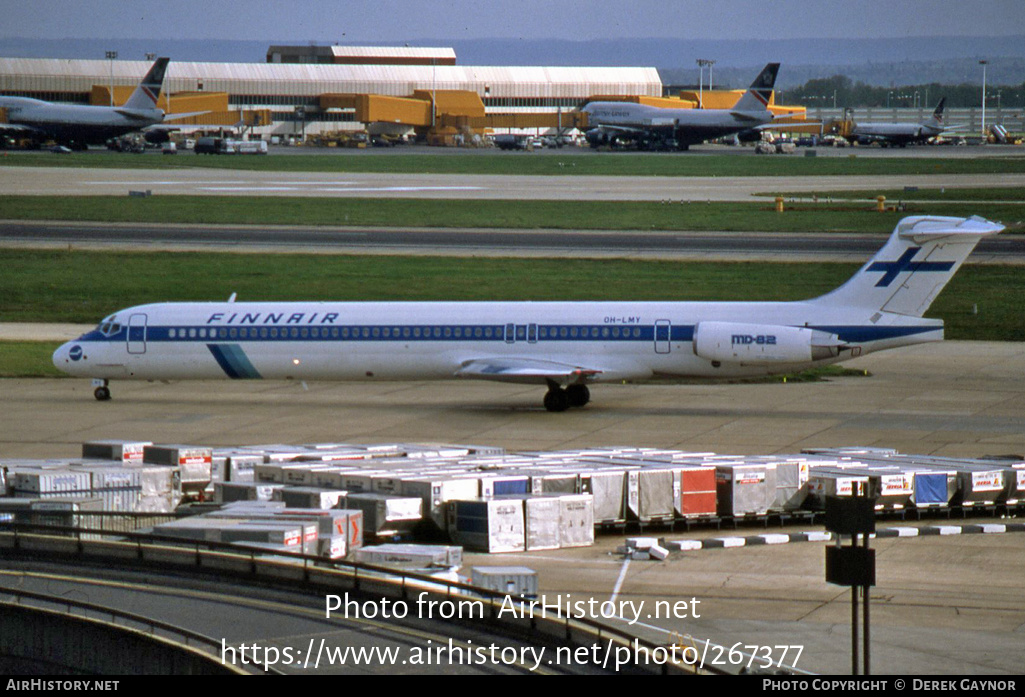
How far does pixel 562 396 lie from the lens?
39.5 metres

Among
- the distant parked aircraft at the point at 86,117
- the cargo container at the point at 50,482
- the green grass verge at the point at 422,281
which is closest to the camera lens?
the cargo container at the point at 50,482

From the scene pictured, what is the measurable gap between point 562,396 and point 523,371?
1610mm

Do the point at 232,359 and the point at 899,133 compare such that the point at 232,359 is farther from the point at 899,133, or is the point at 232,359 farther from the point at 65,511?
the point at 899,133

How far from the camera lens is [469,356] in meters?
39.5

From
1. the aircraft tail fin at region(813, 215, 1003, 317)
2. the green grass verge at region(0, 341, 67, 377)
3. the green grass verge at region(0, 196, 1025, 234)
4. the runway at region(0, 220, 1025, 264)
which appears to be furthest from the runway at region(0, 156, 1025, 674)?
the green grass verge at region(0, 196, 1025, 234)

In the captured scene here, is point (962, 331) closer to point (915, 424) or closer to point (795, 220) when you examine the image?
point (915, 424)

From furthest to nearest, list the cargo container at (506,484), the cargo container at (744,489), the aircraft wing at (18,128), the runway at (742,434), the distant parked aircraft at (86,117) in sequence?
the aircraft wing at (18,128) → the distant parked aircraft at (86,117) → the cargo container at (744,489) → the cargo container at (506,484) → the runway at (742,434)

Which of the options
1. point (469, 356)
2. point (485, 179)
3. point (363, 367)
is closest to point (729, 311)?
point (469, 356)

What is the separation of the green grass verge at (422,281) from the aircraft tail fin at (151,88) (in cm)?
8117

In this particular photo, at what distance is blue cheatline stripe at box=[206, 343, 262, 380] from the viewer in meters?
40.5

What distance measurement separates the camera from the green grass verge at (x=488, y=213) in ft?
289

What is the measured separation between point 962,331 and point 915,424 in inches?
730

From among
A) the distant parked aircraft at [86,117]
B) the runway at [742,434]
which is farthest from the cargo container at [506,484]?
the distant parked aircraft at [86,117]

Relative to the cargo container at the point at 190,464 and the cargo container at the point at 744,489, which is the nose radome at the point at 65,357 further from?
the cargo container at the point at 744,489
